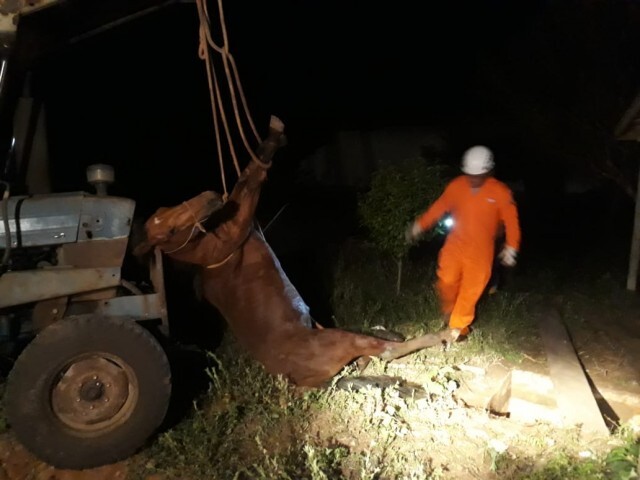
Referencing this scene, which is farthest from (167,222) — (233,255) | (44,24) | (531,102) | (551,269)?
(531,102)

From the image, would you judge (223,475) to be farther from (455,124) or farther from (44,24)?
(455,124)

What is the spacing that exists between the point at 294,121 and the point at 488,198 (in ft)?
35.4

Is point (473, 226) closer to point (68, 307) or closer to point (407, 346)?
point (407, 346)

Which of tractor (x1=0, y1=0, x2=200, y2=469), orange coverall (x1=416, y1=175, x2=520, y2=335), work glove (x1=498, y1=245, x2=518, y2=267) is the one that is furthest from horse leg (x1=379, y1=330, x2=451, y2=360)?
tractor (x1=0, y1=0, x2=200, y2=469)

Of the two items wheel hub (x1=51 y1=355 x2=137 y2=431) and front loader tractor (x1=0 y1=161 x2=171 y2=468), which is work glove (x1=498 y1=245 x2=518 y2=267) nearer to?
front loader tractor (x1=0 y1=161 x2=171 y2=468)

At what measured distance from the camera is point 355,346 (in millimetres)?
4746

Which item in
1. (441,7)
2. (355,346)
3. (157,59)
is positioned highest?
(441,7)

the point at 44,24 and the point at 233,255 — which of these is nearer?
the point at 44,24

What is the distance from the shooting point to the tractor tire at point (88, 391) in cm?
367

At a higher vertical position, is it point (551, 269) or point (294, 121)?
point (294, 121)

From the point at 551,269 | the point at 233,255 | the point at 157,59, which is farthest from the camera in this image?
the point at 551,269

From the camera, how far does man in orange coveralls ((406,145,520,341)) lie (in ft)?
17.9

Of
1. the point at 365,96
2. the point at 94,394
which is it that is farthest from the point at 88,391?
A: the point at 365,96

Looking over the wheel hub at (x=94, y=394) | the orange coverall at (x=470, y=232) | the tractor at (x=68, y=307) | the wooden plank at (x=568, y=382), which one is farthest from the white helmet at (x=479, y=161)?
the wheel hub at (x=94, y=394)
